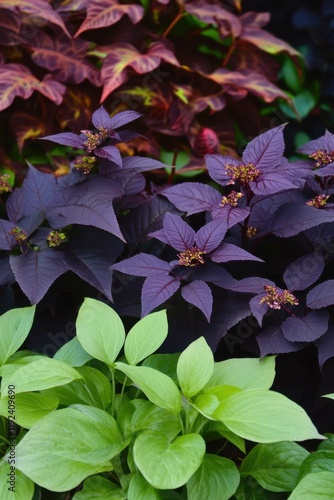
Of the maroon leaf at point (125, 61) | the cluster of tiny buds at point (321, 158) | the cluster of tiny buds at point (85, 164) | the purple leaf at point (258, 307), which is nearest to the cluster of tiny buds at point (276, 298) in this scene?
the purple leaf at point (258, 307)

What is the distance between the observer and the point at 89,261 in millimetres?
1367

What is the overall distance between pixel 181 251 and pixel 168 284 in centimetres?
9

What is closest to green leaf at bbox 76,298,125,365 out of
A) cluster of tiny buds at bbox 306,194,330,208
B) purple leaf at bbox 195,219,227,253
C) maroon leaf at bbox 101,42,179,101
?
purple leaf at bbox 195,219,227,253

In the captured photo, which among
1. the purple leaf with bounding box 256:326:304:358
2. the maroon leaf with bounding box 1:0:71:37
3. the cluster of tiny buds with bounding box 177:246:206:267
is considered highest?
the maroon leaf with bounding box 1:0:71:37

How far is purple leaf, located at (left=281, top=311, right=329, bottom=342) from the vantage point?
120cm

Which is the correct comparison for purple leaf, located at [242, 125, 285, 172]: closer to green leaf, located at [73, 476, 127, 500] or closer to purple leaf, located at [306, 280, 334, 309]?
purple leaf, located at [306, 280, 334, 309]

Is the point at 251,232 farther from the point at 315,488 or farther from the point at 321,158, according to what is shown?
the point at 315,488

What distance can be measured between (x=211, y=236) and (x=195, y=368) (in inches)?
10.5

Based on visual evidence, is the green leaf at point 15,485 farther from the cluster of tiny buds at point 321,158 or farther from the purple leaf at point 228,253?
the cluster of tiny buds at point 321,158

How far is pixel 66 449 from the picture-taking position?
104cm

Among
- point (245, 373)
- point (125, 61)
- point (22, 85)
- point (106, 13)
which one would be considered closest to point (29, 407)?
point (245, 373)

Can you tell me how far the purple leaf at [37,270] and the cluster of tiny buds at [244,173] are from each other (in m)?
0.38

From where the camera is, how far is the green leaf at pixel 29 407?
1.12 metres

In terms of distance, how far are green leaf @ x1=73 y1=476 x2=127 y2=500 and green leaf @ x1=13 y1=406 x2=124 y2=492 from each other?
0.04 m
